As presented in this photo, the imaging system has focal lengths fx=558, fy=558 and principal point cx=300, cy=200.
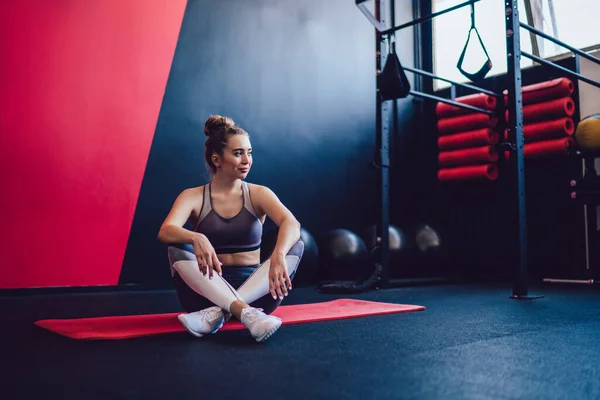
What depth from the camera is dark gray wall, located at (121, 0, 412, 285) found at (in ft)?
14.7

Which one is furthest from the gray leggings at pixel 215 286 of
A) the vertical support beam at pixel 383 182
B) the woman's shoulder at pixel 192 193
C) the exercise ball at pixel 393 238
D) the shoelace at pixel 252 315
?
the exercise ball at pixel 393 238

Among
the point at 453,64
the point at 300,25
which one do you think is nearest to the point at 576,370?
the point at 300,25

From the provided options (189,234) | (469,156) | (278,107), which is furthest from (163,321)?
(469,156)

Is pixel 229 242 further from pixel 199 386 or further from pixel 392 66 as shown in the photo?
pixel 392 66

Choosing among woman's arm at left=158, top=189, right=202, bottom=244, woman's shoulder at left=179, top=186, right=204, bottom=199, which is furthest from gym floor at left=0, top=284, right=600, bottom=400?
woman's shoulder at left=179, top=186, right=204, bottom=199

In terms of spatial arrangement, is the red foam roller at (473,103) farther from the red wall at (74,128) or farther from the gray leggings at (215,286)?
the gray leggings at (215,286)

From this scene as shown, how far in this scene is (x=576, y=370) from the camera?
1.54 metres

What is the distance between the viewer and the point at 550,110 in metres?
4.85

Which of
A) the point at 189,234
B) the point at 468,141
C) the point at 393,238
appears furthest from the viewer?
the point at 468,141

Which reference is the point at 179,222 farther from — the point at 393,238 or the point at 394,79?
the point at 393,238

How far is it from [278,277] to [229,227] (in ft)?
1.59

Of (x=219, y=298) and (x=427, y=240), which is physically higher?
(x=427, y=240)

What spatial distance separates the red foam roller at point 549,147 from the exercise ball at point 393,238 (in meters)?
1.35

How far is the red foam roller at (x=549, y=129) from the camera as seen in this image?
4.80 m
